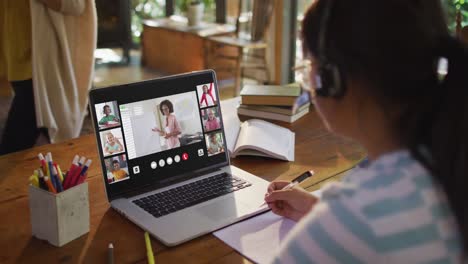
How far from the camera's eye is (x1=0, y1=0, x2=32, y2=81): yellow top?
2426 mm

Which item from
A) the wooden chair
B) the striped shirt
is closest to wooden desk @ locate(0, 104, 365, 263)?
the striped shirt

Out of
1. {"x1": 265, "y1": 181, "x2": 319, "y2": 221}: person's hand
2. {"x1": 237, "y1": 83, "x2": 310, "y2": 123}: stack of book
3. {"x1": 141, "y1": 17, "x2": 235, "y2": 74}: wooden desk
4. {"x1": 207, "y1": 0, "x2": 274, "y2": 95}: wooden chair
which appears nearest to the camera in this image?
{"x1": 265, "y1": 181, "x2": 319, "y2": 221}: person's hand

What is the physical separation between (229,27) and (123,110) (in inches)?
166

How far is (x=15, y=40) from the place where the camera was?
2.47 m

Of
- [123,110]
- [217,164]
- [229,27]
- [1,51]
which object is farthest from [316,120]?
[229,27]

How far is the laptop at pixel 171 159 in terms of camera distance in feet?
4.08

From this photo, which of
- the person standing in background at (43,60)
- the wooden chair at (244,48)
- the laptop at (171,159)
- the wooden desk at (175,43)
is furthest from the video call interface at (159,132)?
the wooden desk at (175,43)

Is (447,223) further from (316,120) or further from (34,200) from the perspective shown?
(316,120)

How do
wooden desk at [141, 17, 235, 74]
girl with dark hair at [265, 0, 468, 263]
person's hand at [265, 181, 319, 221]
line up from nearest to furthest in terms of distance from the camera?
1. girl with dark hair at [265, 0, 468, 263]
2. person's hand at [265, 181, 319, 221]
3. wooden desk at [141, 17, 235, 74]

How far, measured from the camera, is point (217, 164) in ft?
4.83

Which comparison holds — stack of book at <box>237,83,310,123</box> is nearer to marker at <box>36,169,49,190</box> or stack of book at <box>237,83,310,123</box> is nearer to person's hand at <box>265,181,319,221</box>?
person's hand at <box>265,181,319,221</box>

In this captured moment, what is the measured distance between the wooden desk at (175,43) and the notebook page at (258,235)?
13.1ft

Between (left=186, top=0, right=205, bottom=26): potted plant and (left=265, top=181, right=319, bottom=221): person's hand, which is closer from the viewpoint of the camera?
(left=265, top=181, right=319, bottom=221): person's hand

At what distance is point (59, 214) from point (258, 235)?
0.40m
